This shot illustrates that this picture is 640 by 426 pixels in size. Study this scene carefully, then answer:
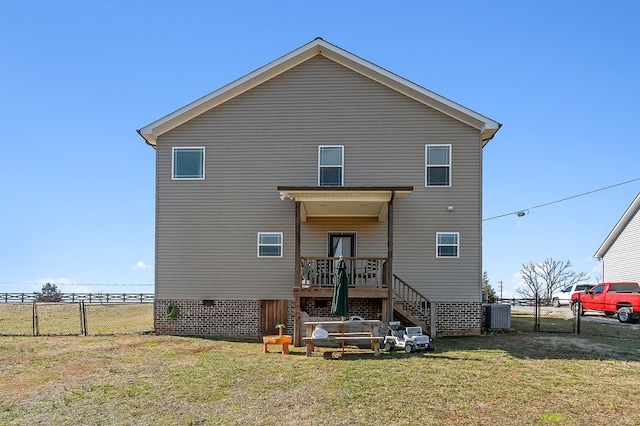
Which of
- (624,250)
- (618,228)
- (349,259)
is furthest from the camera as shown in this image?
(618,228)

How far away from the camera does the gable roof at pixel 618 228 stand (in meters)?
26.1

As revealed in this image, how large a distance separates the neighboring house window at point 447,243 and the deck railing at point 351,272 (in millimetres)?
2019

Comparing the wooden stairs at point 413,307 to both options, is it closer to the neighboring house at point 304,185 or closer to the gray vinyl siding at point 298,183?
the neighboring house at point 304,185

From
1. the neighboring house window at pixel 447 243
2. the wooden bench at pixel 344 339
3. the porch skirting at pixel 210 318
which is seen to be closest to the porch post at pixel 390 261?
the wooden bench at pixel 344 339

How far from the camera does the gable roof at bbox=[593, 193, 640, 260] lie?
85.5ft

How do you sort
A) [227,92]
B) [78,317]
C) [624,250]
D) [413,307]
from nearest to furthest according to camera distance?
1. [413,307]
2. [227,92]
3. [78,317]
4. [624,250]

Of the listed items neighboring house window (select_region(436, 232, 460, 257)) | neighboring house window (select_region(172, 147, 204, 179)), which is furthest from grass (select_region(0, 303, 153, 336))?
neighboring house window (select_region(436, 232, 460, 257))

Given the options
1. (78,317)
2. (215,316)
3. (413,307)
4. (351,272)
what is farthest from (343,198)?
(78,317)

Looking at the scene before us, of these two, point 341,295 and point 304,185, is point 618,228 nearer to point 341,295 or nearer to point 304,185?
point 304,185

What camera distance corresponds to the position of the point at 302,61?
16422 mm

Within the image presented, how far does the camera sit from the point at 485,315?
1670 cm

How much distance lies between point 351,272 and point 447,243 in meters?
3.52

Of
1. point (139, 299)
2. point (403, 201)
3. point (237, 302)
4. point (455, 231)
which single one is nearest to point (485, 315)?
point (455, 231)

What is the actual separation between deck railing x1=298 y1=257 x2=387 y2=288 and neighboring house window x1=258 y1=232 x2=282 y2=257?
1.13 m
